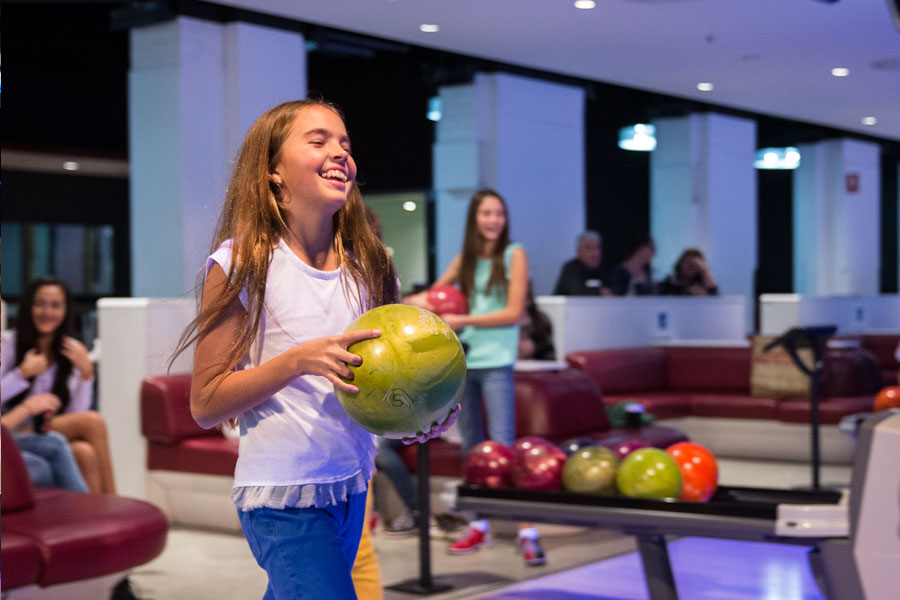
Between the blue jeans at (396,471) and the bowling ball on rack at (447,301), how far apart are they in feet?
2.98

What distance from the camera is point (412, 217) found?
1190 cm

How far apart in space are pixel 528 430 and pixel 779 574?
63.3 inches

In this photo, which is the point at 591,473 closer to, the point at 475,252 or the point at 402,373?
the point at 475,252

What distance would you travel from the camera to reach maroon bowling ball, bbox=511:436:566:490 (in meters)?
3.56

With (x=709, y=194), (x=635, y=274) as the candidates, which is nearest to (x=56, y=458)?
(x=635, y=274)

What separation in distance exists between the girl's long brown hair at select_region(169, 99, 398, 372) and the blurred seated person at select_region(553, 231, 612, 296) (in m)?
6.38

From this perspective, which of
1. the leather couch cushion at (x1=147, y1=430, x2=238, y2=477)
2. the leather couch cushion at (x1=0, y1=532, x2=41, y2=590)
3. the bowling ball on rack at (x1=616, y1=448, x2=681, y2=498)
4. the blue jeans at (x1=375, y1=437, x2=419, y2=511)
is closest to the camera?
the leather couch cushion at (x1=0, y1=532, x2=41, y2=590)

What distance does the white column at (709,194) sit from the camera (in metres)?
12.4

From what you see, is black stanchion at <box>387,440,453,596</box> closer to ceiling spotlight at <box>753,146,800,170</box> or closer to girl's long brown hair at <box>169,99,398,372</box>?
girl's long brown hair at <box>169,99,398,372</box>

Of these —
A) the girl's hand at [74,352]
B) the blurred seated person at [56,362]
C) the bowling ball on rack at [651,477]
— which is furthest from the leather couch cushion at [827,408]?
the girl's hand at [74,352]

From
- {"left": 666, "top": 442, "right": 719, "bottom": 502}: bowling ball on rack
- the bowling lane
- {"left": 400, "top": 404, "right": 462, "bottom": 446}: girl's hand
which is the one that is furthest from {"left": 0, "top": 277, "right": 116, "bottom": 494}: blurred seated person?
{"left": 400, "top": 404, "right": 462, "bottom": 446}: girl's hand

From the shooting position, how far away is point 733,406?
784 centimetres

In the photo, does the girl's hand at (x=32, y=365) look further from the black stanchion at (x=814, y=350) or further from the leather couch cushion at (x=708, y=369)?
the leather couch cushion at (x=708, y=369)

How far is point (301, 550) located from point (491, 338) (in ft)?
9.78
